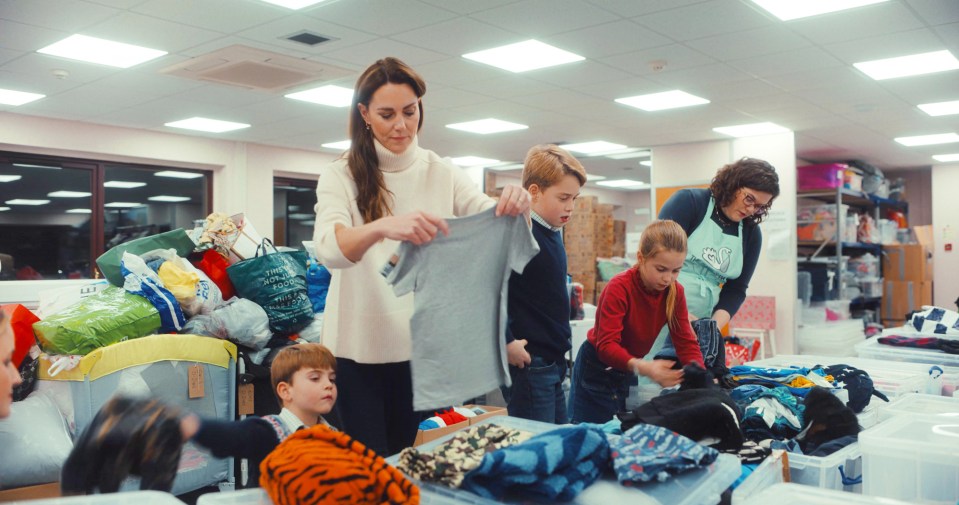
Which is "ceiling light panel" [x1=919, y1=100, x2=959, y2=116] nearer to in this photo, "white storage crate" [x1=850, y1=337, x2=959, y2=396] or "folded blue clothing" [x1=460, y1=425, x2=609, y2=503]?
"white storage crate" [x1=850, y1=337, x2=959, y2=396]

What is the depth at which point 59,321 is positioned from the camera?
3.15 m

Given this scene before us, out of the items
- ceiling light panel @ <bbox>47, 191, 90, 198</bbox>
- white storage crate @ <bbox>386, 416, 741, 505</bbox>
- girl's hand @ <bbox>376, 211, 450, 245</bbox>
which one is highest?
ceiling light panel @ <bbox>47, 191, 90, 198</bbox>

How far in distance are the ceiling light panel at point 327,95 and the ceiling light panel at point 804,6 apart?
326cm

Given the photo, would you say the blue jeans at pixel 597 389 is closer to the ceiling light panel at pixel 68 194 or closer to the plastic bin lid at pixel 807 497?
the plastic bin lid at pixel 807 497

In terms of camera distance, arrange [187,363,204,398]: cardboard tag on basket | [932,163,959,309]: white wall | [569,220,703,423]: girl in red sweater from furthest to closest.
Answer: [932,163,959,309]: white wall < [187,363,204,398]: cardboard tag on basket < [569,220,703,423]: girl in red sweater

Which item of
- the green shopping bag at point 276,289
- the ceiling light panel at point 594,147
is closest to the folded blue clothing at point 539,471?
the green shopping bag at point 276,289

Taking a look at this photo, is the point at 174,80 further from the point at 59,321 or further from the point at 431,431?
the point at 431,431

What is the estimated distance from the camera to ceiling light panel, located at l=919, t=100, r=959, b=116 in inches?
255

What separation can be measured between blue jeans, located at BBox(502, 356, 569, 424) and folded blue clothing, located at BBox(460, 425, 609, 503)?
683mm

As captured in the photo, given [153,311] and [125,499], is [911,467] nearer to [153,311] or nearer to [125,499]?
[125,499]

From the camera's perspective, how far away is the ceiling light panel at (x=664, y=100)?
611 centimetres

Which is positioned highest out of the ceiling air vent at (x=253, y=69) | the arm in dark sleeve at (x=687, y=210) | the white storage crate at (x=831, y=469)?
the ceiling air vent at (x=253, y=69)

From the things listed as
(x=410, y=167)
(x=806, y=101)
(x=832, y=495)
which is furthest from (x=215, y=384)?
(x=806, y=101)

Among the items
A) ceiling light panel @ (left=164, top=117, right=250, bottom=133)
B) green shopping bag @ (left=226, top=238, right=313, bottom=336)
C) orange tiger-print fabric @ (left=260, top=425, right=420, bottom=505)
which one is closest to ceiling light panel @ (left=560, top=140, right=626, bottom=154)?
ceiling light panel @ (left=164, top=117, right=250, bottom=133)
